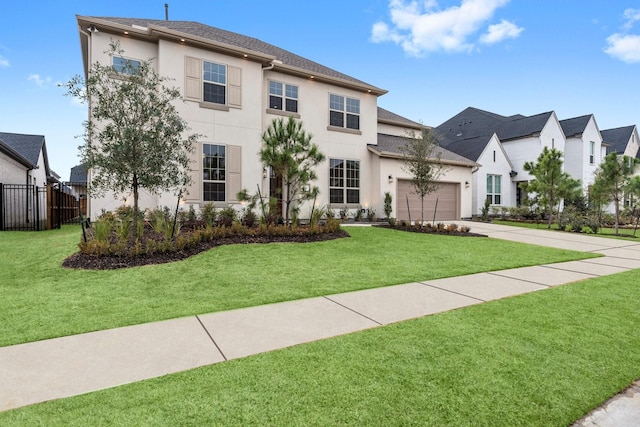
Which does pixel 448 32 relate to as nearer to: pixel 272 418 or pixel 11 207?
pixel 272 418

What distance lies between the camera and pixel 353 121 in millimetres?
16047

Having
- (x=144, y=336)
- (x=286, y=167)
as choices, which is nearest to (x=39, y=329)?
(x=144, y=336)

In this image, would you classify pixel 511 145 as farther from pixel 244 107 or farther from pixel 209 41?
pixel 209 41

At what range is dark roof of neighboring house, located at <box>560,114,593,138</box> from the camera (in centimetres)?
2573

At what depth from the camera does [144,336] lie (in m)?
2.97

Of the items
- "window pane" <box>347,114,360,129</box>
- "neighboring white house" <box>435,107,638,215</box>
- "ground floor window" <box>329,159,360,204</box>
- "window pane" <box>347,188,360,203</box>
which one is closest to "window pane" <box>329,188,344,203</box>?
"ground floor window" <box>329,159,360,204</box>

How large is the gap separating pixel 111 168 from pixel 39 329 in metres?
4.30

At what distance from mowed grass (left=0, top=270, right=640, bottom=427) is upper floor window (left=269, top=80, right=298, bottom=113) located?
1275 centimetres

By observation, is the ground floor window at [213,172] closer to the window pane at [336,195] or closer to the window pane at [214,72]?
the window pane at [214,72]

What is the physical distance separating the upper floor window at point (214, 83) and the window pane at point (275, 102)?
2153 mm

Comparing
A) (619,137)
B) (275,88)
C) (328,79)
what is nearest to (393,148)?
(328,79)

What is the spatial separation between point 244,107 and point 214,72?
1700 mm

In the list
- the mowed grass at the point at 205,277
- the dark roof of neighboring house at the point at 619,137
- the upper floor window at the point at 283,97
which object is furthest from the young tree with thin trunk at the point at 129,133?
the dark roof of neighboring house at the point at 619,137

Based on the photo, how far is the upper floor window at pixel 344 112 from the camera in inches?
610
